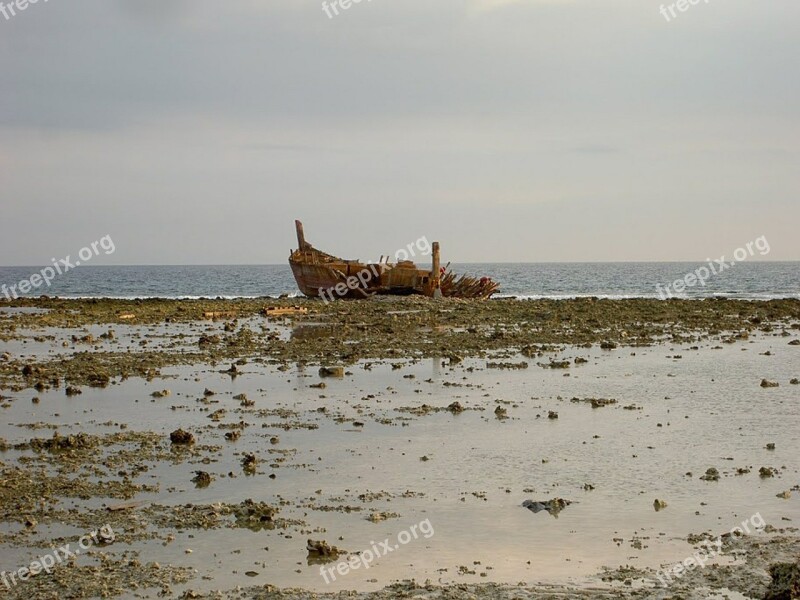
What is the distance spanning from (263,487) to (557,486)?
12.1 ft

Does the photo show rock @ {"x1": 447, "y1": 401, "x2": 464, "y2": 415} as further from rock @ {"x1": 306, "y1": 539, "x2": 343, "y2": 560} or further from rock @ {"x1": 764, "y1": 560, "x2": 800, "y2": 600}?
rock @ {"x1": 764, "y1": 560, "x2": 800, "y2": 600}

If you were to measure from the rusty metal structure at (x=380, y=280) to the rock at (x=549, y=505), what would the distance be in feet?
124

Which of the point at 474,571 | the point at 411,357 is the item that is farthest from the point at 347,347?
the point at 474,571

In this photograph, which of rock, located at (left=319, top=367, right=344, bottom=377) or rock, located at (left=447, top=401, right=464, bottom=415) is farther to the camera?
rock, located at (left=319, top=367, right=344, bottom=377)

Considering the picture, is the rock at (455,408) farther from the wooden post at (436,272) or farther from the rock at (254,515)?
the wooden post at (436,272)

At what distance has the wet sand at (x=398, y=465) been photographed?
326 inches

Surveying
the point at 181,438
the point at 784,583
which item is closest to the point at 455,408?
the point at 181,438

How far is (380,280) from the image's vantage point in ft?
164

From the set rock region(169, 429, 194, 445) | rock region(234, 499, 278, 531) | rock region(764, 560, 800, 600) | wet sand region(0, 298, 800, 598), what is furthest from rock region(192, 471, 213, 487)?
rock region(764, 560, 800, 600)

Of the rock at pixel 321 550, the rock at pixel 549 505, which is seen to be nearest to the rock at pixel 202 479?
the rock at pixel 321 550

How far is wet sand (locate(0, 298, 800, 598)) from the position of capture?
8.29 m

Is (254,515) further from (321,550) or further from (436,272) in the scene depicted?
(436,272)

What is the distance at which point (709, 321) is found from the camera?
123 ft

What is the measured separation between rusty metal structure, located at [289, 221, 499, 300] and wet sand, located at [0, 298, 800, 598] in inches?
885
